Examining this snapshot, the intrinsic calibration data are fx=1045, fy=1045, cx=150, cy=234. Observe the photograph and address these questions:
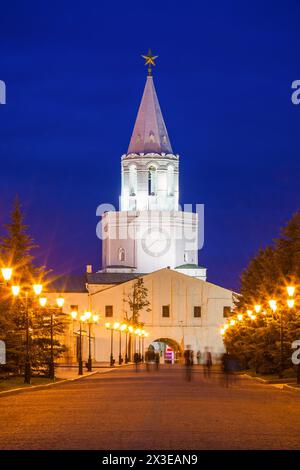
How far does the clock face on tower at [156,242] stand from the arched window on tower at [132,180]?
566cm

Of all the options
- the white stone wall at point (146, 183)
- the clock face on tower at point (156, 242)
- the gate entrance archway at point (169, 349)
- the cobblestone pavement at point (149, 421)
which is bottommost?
the cobblestone pavement at point (149, 421)

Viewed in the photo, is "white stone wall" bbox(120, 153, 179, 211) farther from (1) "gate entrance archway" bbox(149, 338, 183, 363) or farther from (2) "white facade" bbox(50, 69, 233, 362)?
(1) "gate entrance archway" bbox(149, 338, 183, 363)

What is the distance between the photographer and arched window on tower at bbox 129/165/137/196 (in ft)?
445

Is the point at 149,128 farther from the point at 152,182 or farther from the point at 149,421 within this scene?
the point at 149,421

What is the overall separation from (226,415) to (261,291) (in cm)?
3880

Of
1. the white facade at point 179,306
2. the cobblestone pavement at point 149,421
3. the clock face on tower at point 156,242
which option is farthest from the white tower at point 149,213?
the cobblestone pavement at point 149,421

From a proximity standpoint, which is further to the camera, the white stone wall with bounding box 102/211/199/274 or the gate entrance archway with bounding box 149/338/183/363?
the white stone wall with bounding box 102/211/199/274

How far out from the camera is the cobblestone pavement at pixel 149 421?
17.3m

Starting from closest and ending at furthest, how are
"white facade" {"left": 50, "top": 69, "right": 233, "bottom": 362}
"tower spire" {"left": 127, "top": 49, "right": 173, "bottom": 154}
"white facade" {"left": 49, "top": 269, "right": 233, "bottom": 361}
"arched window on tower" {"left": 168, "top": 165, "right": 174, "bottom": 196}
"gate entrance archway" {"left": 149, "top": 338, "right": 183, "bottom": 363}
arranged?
1. "white facade" {"left": 49, "top": 269, "right": 233, "bottom": 361}
2. "gate entrance archway" {"left": 149, "top": 338, "right": 183, "bottom": 363}
3. "white facade" {"left": 50, "top": 69, "right": 233, "bottom": 362}
4. "tower spire" {"left": 127, "top": 49, "right": 173, "bottom": 154}
5. "arched window on tower" {"left": 168, "top": 165, "right": 174, "bottom": 196}

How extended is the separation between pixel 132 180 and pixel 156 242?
8672 millimetres

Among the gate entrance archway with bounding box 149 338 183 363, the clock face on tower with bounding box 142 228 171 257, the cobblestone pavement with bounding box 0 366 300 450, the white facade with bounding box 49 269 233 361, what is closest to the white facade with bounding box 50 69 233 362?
the clock face on tower with bounding box 142 228 171 257

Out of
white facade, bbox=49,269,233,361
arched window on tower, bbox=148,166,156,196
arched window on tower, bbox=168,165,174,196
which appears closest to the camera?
white facade, bbox=49,269,233,361

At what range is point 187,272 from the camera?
137 metres

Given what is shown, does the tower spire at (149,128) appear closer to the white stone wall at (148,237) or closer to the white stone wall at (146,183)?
the white stone wall at (146,183)
